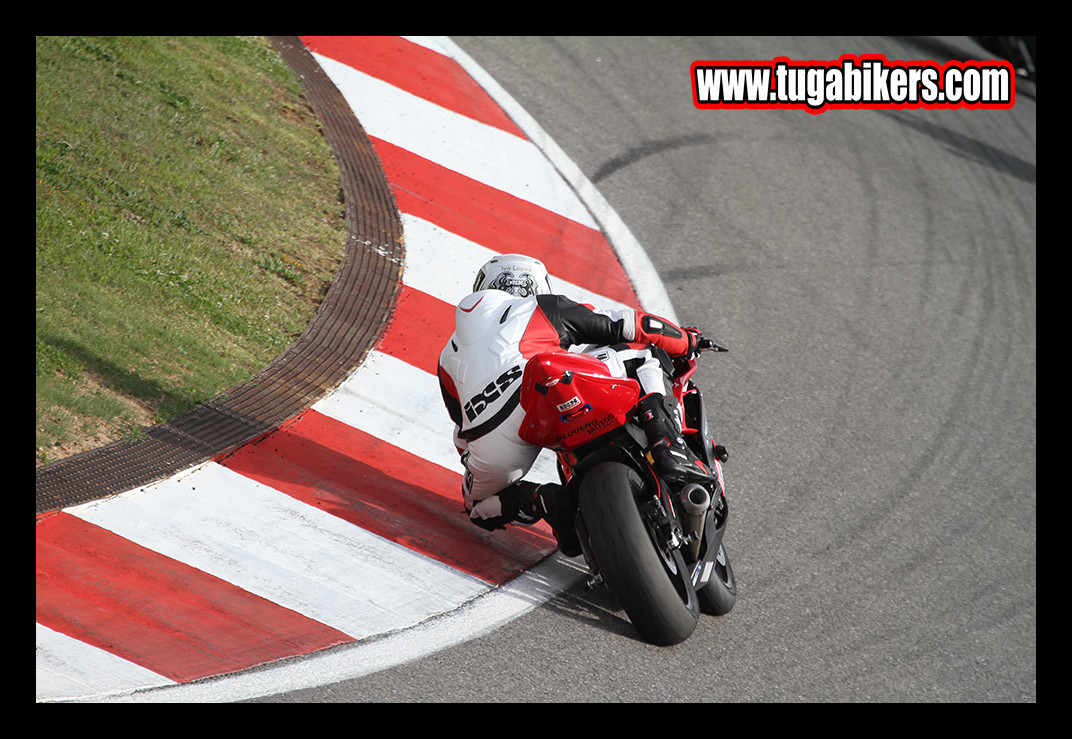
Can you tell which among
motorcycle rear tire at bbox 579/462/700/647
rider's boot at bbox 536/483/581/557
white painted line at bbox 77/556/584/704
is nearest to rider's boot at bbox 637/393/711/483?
motorcycle rear tire at bbox 579/462/700/647

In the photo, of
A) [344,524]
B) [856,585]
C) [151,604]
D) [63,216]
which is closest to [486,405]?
[344,524]

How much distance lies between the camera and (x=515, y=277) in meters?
5.13

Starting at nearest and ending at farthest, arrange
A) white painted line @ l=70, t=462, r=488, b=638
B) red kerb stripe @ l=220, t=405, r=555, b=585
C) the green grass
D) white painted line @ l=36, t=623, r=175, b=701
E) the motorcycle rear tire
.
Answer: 1. white painted line @ l=36, t=623, r=175, b=701
2. the motorcycle rear tire
3. white painted line @ l=70, t=462, r=488, b=638
4. red kerb stripe @ l=220, t=405, r=555, b=585
5. the green grass

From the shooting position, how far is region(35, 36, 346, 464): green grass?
5.62 metres

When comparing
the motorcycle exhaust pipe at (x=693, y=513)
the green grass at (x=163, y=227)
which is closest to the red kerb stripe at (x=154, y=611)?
the green grass at (x=163, y=227)

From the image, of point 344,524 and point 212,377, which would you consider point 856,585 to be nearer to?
point 344,524

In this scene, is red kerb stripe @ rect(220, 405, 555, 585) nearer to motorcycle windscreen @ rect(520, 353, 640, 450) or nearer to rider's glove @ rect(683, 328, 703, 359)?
motorcycle windscreen @ rect(520, 353, 640, 450)

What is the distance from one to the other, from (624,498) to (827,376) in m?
3.77

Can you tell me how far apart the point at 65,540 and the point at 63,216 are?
2.73 m

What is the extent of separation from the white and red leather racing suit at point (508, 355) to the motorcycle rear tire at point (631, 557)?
57 centimetres

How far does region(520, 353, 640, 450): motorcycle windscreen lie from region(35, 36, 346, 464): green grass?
7.46ft

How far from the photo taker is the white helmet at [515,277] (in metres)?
5.12

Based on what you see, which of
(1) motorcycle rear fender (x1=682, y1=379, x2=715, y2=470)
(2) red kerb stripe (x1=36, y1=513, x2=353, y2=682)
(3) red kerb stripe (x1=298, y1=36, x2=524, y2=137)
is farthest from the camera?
(3) red kerb stripe (x1=298, y1=36, x2=524, y2=137)

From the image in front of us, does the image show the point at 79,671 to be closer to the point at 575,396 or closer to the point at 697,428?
the point at 575,396
